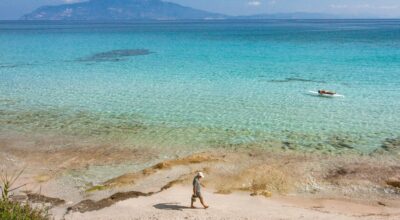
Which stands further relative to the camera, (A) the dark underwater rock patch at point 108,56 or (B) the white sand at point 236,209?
(A) the dark underwater rock patch at point 108,56

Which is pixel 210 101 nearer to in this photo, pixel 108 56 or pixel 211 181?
pixel 211 181

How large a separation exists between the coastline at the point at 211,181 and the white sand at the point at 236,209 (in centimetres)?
3

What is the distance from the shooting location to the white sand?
13.5 m

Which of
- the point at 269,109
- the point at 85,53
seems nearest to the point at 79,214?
the point at 269,109

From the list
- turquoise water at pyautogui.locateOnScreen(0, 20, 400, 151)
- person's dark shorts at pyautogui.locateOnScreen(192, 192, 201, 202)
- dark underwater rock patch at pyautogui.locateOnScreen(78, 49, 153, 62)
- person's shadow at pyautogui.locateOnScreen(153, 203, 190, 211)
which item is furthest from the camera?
dark underwater rock patch at pyautogui.locateOnScreen(78, 49, 153, 62)

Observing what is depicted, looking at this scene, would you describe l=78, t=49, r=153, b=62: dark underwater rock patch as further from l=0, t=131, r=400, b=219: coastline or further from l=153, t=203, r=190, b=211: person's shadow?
l=153, t=203, r=190, b=211: person's shadow

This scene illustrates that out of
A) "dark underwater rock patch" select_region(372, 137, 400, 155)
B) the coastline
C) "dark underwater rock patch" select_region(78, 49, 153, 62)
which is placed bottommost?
the coastline

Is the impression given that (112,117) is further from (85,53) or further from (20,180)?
(85,53)

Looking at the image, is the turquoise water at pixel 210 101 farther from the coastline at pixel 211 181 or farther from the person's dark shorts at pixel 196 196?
the person's dark shorts at pixel 196 196

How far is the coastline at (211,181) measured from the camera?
14.1 m

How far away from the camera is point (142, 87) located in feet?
114

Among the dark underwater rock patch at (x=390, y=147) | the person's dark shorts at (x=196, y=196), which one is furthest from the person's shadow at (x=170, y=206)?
the dark underwater rock patch at (x=390, y=147)

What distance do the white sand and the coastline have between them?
34 millimetres

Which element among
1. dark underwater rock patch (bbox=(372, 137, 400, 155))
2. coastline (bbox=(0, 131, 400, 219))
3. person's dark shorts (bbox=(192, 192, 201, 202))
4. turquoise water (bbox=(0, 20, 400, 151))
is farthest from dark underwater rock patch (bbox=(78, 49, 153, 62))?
person's dark shorts (bbox=(192, 192, 201, 202))
